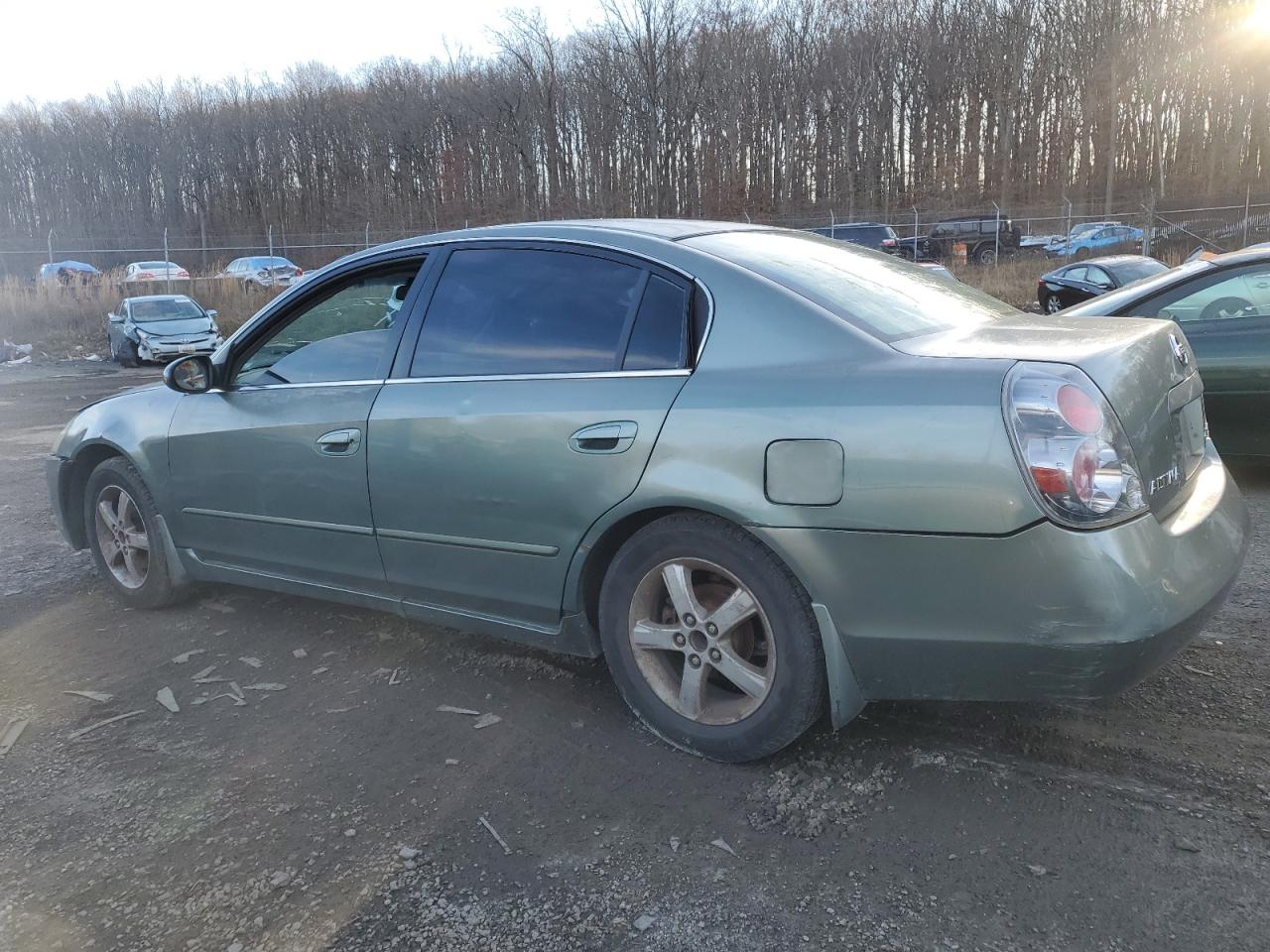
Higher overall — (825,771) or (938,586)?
(938,586)

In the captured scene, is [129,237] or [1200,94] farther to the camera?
[129,237]

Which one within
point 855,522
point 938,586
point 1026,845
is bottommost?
point 1026,845

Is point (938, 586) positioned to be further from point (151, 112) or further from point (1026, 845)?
point (151, 112)

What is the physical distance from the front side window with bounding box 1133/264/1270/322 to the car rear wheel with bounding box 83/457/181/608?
18.1 feet

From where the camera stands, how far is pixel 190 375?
4109mm

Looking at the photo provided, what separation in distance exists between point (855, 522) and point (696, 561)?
0.50 meters

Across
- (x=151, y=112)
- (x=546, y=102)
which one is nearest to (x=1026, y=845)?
(x=546, y=102)

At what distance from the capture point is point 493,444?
319 cm

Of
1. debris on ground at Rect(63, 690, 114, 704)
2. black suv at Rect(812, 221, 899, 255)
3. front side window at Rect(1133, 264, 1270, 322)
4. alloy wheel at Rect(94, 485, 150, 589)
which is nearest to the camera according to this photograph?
debris on ground at Rect(63, 690, 114, 704)

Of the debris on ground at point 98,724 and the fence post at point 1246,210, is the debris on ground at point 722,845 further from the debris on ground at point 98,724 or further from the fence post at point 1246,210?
the fence post at point 1246,210

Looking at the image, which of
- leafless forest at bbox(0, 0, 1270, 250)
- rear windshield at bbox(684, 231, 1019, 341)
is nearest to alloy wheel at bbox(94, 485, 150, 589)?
rear windshield at bbox(684, 231, 1019, 341)

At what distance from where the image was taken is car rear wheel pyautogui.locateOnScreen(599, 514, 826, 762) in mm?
2713

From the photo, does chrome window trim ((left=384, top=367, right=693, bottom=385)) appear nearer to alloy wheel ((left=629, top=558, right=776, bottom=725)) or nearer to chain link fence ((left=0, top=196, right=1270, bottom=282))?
alloy wheel ((left=629, top=558, right=776, bottom=725))

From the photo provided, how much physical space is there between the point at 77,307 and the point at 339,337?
2509cm
